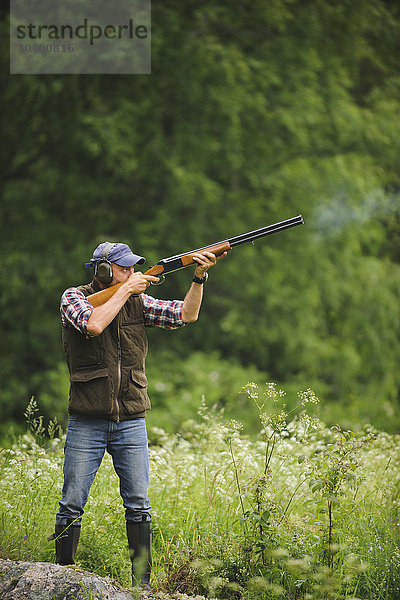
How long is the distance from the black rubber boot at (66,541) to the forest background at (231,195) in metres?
5.43

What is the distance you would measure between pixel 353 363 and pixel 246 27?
538cm

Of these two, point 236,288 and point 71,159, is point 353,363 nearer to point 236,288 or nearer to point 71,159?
point 236,288

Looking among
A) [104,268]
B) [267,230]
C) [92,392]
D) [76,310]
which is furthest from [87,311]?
[267,230]

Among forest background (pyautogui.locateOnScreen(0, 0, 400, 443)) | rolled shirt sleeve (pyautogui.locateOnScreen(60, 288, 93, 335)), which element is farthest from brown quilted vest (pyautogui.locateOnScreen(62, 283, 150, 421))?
forest background (pyautogui.locateOnScreen(0, 0, 400, 443))

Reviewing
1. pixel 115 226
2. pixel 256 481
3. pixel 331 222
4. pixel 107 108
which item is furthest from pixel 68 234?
pixel 256 481

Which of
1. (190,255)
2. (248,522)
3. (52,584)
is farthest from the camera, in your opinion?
(190,255)

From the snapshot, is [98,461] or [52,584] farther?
[98,461]

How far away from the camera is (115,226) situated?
9.57 m

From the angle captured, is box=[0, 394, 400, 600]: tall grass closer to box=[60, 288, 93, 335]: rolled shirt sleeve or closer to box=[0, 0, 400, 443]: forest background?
box=[60, 288, 93, 335]: rolled shirt sleeve

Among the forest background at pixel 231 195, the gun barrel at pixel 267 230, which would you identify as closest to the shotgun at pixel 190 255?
the gun barrel at pixel 267 230

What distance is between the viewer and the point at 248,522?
144 inches

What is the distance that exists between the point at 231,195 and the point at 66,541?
7.28m

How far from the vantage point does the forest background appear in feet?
30.1

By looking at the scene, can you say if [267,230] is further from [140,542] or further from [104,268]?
[140,542]
